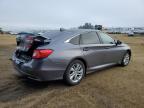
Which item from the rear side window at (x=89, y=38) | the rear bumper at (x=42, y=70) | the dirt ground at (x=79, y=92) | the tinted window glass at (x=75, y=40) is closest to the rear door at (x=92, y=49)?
the rear side window at (x=89, y=38)

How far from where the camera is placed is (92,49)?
5625 millimetres

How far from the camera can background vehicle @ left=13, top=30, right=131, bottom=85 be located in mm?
4637

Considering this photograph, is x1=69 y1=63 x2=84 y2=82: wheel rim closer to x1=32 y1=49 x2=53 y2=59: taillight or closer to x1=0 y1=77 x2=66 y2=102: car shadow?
x1=0 y1=77 x2=66 y2=102: car shadow

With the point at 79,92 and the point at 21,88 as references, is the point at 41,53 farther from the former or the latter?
the point at 79,92

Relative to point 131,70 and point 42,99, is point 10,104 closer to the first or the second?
point 42,99

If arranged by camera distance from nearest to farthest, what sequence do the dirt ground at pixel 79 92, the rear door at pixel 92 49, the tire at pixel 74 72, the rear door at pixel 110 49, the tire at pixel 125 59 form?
the dirt ground at pixel 79 92 < the tire at pixel 74 72 < the rear door at pixel 92 49 < the rear door at pixel 110 49 < the tire at pixel 125 59

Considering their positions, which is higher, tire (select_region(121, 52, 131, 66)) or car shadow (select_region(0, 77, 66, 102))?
tire (select_region(121, 52, 131, 66))

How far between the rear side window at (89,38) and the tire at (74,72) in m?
0.63

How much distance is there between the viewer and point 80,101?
426 centimetres

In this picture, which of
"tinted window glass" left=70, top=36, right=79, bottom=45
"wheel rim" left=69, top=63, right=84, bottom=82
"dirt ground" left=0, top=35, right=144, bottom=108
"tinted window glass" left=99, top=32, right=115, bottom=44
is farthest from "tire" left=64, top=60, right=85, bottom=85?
"tinted window glass" left=99, top=32, right=115, bottom=44

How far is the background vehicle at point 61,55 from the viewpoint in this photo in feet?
15.2

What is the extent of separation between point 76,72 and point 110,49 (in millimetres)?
1727

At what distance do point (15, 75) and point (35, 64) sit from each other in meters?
1.77

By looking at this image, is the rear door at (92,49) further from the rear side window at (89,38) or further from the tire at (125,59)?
the tire at (125,59)
